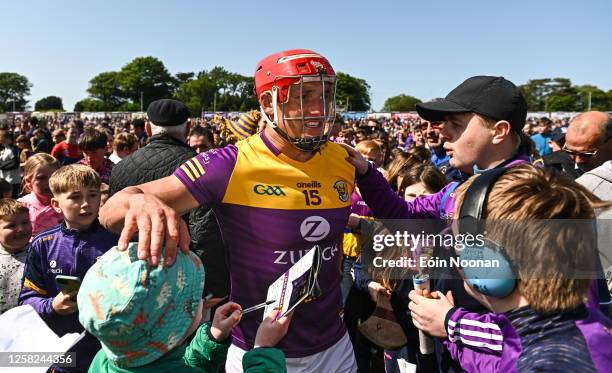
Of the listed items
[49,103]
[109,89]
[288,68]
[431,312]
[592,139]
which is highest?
[109,89]

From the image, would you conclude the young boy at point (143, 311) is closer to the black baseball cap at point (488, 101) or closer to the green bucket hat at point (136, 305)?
the green bucket hat at point (136, 305)

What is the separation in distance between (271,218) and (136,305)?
81 cm

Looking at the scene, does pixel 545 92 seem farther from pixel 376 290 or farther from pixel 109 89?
pixel 376 290

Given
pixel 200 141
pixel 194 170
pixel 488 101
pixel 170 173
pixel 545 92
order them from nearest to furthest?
1. pixel 194 170
2. pixel 488 101
3. pixel 170 173
4. pixel 200 141
5. pixel 545 92

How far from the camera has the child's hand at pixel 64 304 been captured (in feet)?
7.80

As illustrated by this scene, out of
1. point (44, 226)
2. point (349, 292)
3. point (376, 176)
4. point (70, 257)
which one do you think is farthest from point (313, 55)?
point (44, 226)

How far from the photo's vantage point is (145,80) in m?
117

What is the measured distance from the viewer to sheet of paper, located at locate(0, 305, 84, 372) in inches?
80.3

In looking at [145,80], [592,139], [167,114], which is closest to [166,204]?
[167,114]

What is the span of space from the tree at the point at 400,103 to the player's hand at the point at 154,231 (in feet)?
432

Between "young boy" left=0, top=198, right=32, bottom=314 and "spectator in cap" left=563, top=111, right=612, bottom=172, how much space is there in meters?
4.51

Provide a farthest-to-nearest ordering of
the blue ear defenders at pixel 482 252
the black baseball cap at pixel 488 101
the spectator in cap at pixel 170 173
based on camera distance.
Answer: the spectator in cap at pixel 170 173, the black baseball cap at pixel 488 101, the blue ear defenders at pixel 482 252

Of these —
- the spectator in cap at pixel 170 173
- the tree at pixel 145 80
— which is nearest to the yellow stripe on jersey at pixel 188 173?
the spectator in cap at pixel 170 173

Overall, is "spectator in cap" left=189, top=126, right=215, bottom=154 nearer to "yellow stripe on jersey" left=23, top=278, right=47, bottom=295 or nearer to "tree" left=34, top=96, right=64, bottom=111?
"yellow stripe on jersey" left=23, top=278, right=47, bottom=295
